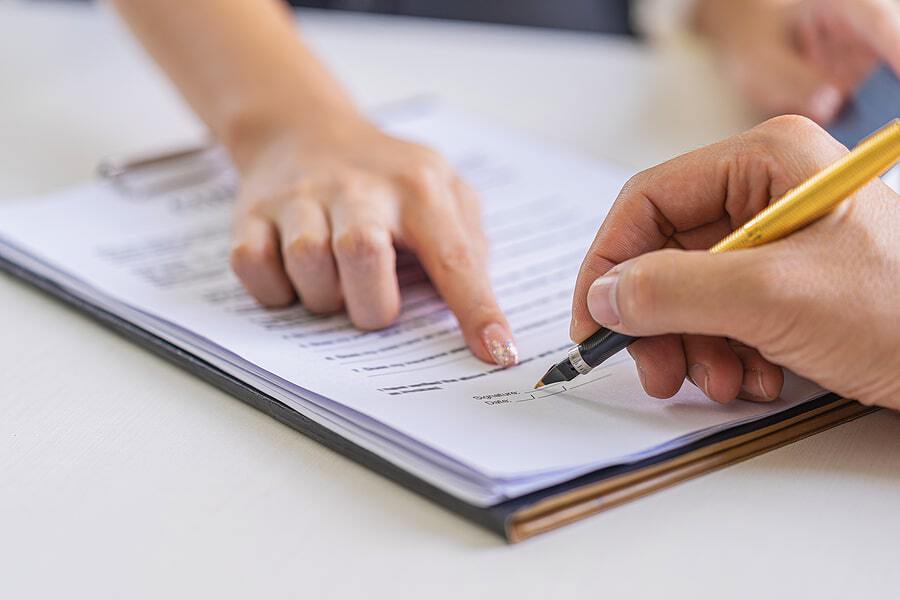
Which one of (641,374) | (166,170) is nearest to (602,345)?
(641,374)

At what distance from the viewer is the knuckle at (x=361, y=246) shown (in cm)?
59

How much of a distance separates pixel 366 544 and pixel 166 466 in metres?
0.11

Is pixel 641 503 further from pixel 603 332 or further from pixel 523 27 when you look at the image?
pixel 523 27

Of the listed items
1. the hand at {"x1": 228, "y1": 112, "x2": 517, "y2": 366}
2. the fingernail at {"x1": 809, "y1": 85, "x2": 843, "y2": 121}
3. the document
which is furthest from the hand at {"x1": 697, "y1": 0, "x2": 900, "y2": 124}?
the hand at {"x1": 228, "y1": 112, "x2": 517, "y2": 366}

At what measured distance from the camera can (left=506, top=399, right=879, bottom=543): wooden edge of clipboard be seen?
1.40ft

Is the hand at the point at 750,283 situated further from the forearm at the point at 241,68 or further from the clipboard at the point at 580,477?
the forearm at the point at 241,68

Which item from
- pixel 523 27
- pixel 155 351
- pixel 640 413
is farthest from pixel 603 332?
pixel 523 27

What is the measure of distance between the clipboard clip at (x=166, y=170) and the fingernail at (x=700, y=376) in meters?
0.45

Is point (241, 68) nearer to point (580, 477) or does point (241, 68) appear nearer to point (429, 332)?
point (429, 332)

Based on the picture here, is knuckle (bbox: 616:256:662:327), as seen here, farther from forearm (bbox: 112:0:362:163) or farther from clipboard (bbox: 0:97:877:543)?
forearm (bbox: 112:0:362:163)

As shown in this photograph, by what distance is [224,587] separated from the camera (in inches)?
16.1

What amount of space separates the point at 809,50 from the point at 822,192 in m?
0.56

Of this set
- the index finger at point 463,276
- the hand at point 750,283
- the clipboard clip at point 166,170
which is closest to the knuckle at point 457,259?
the index finger at point 463,276

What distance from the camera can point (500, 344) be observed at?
1.84 feet
